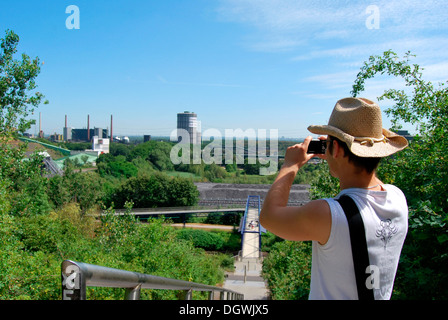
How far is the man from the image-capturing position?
125cm

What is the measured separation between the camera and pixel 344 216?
1.23 metres

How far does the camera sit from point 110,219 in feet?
58.2

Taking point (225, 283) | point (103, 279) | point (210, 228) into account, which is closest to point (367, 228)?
point (103, 279)

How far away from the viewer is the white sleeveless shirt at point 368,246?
125 cm

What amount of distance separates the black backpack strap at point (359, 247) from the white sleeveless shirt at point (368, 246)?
15 mm

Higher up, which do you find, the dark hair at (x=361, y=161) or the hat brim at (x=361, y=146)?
the hat brim at (x=361, y=146)

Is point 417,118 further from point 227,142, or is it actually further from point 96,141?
point 96,141

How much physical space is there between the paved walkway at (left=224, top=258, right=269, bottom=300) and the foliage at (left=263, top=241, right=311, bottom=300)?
1062 millimetres

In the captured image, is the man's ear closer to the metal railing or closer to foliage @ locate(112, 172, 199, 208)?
the metal railing

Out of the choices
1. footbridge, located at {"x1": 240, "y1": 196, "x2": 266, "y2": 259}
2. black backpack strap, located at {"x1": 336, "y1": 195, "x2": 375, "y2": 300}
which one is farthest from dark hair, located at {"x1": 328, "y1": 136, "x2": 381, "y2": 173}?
footbridge, located at {"x1": 240, "y1": 196, "x2": 266, "y2": 259}

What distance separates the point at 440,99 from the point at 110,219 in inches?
640

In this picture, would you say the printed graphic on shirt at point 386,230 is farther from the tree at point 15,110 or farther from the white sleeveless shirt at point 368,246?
the tree at point 15,110

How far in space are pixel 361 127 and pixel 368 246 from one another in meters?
0.51

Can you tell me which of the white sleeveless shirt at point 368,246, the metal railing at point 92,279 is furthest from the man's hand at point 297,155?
the metal railing at point 92,279
